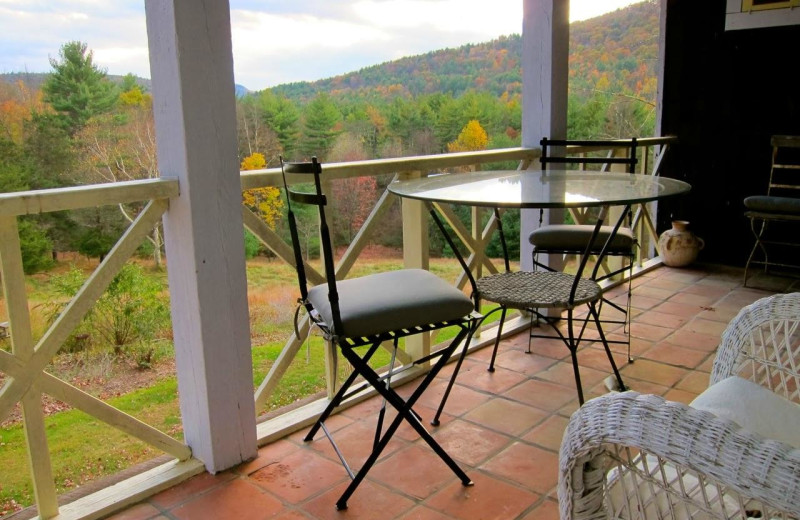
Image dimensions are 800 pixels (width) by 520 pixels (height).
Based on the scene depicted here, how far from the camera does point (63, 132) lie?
397 centimetres

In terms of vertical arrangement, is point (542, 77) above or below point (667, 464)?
above

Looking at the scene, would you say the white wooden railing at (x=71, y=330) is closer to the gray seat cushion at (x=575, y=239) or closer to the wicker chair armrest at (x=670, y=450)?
the gray seat cushion at (x=575, y=239)

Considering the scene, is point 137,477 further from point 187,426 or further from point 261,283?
point 261,283

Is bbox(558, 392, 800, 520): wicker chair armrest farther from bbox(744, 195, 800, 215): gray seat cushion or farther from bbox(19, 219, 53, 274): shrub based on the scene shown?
bbox(744, 195, 800, 215): gray seat cushion

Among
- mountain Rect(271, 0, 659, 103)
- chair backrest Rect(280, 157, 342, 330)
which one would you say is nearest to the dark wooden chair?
mountain Rect(271, 0, 659, 103)

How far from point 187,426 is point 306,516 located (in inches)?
21.9

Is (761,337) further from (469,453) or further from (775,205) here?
(775,205)

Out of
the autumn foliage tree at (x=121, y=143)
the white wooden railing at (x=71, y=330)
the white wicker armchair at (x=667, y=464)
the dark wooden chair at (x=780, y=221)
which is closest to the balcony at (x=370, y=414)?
the white wooden railing at (x=71, y=330)

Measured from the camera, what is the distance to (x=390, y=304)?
1.85 m

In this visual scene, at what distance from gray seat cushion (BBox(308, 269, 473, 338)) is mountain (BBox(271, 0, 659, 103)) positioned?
14.2 ft

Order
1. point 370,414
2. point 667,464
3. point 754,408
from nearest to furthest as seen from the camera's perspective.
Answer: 1. point 667,464
2. point 754,408
3. point 370,414

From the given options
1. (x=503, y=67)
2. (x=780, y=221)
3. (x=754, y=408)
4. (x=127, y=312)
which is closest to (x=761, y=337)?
(x=754, y=408)

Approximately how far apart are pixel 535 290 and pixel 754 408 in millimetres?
1240

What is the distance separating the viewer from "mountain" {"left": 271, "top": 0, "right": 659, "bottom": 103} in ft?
20.8
